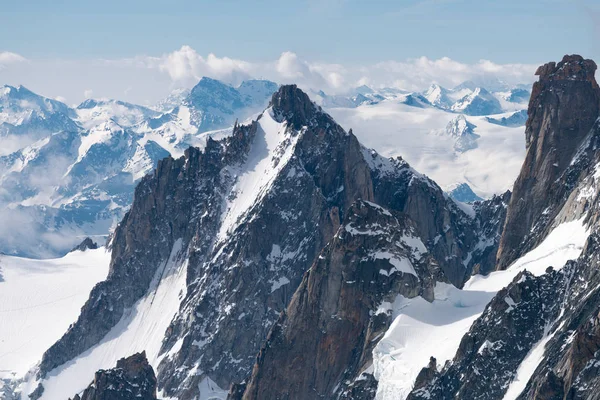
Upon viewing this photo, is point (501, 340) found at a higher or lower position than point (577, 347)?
higher

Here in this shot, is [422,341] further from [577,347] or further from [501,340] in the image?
[577,347]

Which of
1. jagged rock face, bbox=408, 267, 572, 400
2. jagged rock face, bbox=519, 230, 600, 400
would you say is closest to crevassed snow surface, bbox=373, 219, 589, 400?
jagged rock face, bbox=408, 267, 572, 400

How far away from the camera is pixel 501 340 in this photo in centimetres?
17125

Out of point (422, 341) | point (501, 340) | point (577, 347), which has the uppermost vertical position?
point (501, 340)

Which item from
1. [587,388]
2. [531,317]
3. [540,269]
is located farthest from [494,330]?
[587,388]

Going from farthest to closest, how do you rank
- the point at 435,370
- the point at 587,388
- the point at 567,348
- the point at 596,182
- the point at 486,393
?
1. the point at 596,182
2. the point at 435,370
3. the point at 486,393
4. the point at 567,348
5. the point at 587,388

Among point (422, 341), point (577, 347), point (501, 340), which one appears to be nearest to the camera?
point (577, 347)

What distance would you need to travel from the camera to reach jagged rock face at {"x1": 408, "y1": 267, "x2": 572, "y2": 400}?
16812 centimetres

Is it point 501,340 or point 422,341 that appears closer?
point 501,340

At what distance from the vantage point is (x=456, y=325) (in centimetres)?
19675

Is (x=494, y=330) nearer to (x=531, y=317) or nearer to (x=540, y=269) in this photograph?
(x=531, y=317)

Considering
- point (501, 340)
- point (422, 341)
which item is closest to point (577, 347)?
point (501, 340)

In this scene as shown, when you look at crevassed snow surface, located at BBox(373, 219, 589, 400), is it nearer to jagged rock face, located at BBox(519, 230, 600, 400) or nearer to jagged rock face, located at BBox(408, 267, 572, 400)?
jagged rock face, located at BBox(408, 267, 572, 400)

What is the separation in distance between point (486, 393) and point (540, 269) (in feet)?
104
